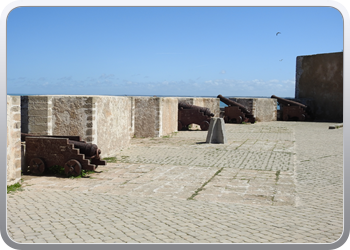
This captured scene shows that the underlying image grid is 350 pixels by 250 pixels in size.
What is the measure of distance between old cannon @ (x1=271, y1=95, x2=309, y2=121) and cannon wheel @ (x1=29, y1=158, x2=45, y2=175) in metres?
19.4

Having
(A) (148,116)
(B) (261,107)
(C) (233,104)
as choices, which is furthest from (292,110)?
(A) (148,116)

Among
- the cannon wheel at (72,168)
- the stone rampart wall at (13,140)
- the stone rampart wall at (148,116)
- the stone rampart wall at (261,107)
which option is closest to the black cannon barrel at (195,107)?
the stone rampart wall at (148,116)

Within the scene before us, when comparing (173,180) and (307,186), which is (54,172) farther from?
(307,186)

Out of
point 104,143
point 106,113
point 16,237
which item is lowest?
point 16,237

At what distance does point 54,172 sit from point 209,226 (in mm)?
3779

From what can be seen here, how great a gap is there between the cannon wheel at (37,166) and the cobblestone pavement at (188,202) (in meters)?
0.32

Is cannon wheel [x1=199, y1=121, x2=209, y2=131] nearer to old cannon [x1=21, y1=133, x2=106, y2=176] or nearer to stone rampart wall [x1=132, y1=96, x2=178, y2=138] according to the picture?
stone rampart wall [x1=132, y1=96, x2=178, y2=138]

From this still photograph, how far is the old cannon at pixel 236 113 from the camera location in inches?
816

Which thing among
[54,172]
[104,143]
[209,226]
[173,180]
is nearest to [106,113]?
[104,143]

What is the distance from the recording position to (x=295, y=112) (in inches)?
944

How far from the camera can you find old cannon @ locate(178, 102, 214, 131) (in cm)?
1609

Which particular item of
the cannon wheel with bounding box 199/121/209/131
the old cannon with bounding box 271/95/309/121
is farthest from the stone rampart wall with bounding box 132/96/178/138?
the old cannon with bounding box 271/95/309/121

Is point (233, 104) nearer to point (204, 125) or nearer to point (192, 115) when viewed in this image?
point (204, 125)

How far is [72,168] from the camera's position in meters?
6.83
